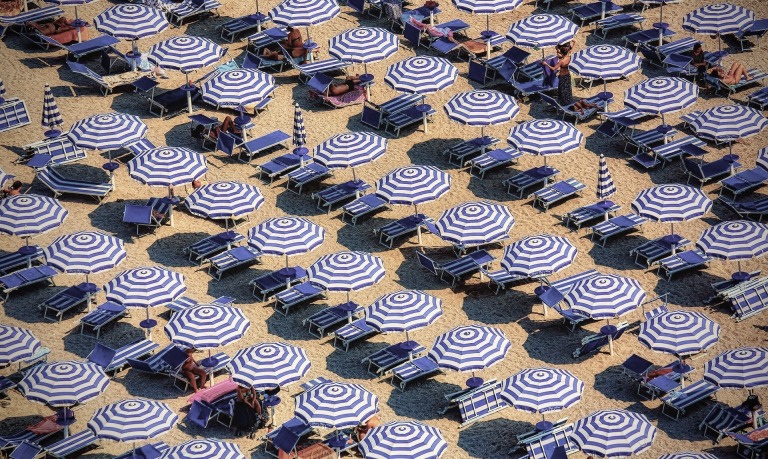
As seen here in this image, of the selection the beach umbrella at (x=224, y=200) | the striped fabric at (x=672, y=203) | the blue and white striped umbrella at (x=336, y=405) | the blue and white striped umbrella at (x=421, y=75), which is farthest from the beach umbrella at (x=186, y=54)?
the blue and white striped umbrella at (x=336, y=405)

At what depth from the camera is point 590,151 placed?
56.9m

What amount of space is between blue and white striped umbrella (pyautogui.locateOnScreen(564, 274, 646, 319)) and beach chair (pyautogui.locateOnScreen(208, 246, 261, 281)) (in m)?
9.41

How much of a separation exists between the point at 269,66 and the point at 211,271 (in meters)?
11.4

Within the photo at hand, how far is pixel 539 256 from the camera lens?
49.3 m

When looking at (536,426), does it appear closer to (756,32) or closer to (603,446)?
(603,446)

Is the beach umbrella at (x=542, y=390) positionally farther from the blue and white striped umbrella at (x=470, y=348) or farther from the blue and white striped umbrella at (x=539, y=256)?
the blue and white striped umbrella at (x=539, y=256)

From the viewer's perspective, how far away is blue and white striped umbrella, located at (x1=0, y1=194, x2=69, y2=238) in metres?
51.0

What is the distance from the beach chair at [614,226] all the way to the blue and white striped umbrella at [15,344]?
16534 millimetres

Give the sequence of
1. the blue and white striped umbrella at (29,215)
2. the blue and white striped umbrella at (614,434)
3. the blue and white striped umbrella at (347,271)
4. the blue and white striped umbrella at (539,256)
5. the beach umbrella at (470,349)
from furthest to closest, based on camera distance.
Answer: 1. the blue and white striped umbrella at (29,215)
2. the blue and white striped umbrella at (539,256)
3. the blue and white striped umbrella at (347,271)
4. the beach umbrella at (470,349)
5. the blue and white striped umbrella at (614,434)

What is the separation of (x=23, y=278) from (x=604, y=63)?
19.6 m

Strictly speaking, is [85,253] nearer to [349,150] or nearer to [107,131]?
[107,131]

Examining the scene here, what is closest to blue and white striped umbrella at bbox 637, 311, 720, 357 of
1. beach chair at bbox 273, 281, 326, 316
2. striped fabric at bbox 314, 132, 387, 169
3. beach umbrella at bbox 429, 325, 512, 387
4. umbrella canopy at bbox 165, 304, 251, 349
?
beach umbrella at bbox 429, 325, 512, 387

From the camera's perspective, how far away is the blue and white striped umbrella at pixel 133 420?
144ft

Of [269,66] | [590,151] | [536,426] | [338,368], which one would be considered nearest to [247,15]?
[269,66]
